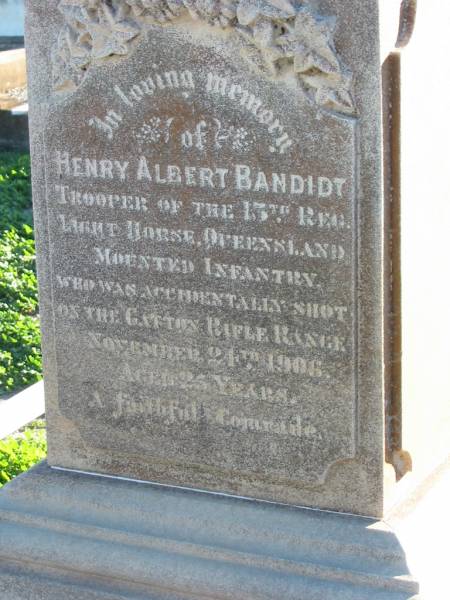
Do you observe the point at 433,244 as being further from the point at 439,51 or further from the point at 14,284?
the point at 14,284

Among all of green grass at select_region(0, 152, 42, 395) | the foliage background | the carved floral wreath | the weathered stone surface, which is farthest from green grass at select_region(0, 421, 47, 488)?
the carved floral wreath

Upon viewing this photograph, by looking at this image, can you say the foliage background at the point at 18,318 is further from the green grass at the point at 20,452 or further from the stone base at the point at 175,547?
the stone base at the point at 175,547

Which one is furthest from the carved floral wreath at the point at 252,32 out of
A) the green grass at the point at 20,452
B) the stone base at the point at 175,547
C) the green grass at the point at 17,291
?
the green grass at the point at 17,291

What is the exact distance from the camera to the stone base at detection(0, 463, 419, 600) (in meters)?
3.47

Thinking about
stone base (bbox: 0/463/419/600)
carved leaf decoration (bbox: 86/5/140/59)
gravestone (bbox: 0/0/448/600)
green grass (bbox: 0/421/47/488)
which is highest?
carved leaf decoration (bbox: 86/5/140/59)

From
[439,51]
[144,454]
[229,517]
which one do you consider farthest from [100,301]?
[439,51]

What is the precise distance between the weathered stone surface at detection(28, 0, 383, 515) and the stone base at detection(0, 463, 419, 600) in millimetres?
92

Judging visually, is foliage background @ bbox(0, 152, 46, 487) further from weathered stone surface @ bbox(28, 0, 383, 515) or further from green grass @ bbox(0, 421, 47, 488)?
weathered stone surface @ bbox(28, 0, 383, 515)

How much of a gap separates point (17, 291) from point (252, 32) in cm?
407

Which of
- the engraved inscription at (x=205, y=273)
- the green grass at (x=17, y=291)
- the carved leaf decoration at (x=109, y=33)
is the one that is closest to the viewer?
the engraved inscription at (x=205, y=273)

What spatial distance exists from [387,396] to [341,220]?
561 mm

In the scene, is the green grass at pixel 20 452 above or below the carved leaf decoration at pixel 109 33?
below

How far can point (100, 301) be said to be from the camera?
3834mm

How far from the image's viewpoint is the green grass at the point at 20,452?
4832 mm
